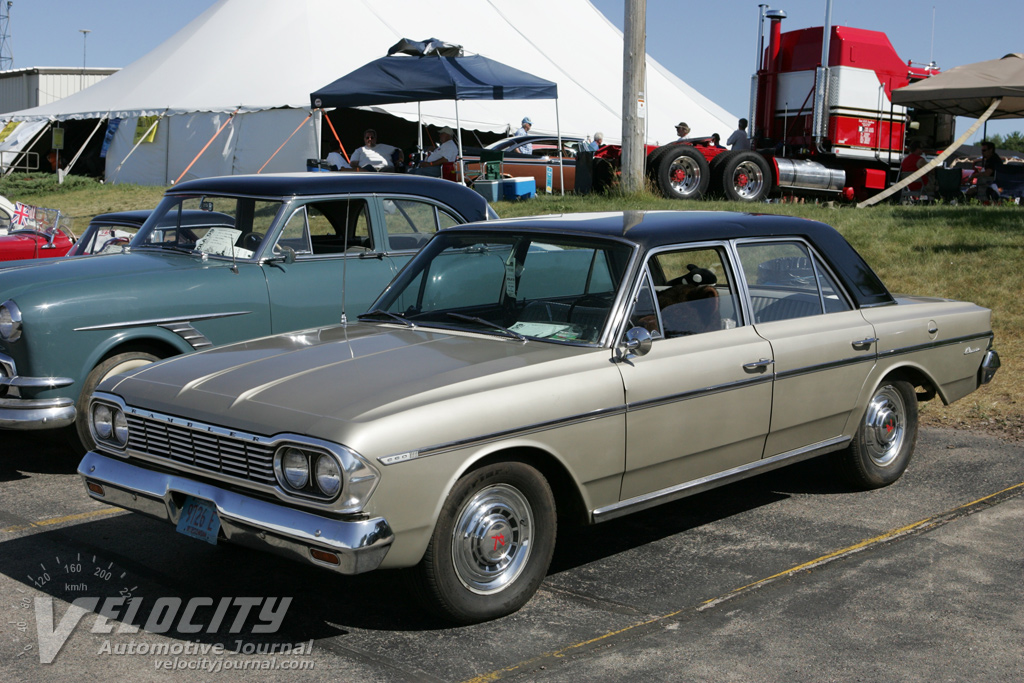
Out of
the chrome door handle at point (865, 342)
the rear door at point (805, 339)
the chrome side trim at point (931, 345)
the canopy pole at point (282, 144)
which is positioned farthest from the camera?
the canopy pole at point (282, 144)

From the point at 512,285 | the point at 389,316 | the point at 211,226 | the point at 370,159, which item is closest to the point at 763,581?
the point at 512,285

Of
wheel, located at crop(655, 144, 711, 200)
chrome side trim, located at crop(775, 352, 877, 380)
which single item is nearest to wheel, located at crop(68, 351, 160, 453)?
chrome side trim, located at crop(775, 352, 877, 380)

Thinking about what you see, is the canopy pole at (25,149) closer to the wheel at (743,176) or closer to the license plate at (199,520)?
the wheel at (743,176)

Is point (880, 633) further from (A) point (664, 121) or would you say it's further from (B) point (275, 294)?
(A) point (664, 121)

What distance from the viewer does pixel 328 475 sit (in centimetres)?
354

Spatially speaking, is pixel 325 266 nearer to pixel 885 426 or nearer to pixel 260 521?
pixel 260 521

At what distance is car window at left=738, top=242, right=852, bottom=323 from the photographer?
511 centimetres

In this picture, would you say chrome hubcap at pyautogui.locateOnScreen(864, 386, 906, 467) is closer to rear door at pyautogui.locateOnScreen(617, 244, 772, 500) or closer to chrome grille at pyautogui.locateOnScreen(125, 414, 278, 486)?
rear door at pyautogui.locateOnScreen(617, 244, 772, 500)

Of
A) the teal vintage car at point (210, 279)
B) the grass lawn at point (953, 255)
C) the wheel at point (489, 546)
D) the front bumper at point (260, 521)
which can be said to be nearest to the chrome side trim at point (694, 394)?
the wheel at point (489, 546)

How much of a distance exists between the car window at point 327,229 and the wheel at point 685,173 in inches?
340

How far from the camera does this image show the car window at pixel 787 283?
5109 mm

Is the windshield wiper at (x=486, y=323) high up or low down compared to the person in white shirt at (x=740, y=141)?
down

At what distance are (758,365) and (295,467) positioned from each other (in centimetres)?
227

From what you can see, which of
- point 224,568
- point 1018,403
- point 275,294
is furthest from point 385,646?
point 1018,403
